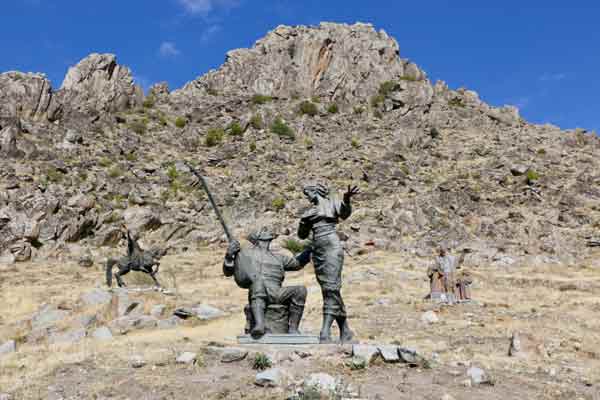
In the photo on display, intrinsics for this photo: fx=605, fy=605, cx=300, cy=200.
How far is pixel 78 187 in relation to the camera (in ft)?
116

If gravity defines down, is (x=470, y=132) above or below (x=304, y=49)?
below

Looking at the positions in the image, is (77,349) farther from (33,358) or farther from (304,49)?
(304,49)

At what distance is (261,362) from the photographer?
686cm

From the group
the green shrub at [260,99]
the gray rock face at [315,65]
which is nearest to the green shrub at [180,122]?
the gray rock face at [315,65]

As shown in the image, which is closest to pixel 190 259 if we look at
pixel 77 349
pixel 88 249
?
pixel 88 249

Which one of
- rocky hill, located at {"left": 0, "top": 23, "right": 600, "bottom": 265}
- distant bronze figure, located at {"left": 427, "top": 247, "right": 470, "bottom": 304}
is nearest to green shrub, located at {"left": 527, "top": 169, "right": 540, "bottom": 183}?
rocky hill, located at {"left": 0, "top": 23, "right": 600, "bottom": 265}

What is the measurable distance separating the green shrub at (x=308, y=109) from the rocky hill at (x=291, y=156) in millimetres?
97

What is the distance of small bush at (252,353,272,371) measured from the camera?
6.84 m

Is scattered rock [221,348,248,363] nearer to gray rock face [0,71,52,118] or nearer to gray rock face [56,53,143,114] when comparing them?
gray rock face [0,71,52,118]

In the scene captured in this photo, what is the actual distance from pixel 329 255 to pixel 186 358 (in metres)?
2.18

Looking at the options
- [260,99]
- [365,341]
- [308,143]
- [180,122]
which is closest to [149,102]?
[180,122]

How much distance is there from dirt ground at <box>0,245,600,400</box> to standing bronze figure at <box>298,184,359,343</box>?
496mm

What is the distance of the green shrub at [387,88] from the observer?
53537 millimetres

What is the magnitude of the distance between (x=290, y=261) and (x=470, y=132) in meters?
43.7
